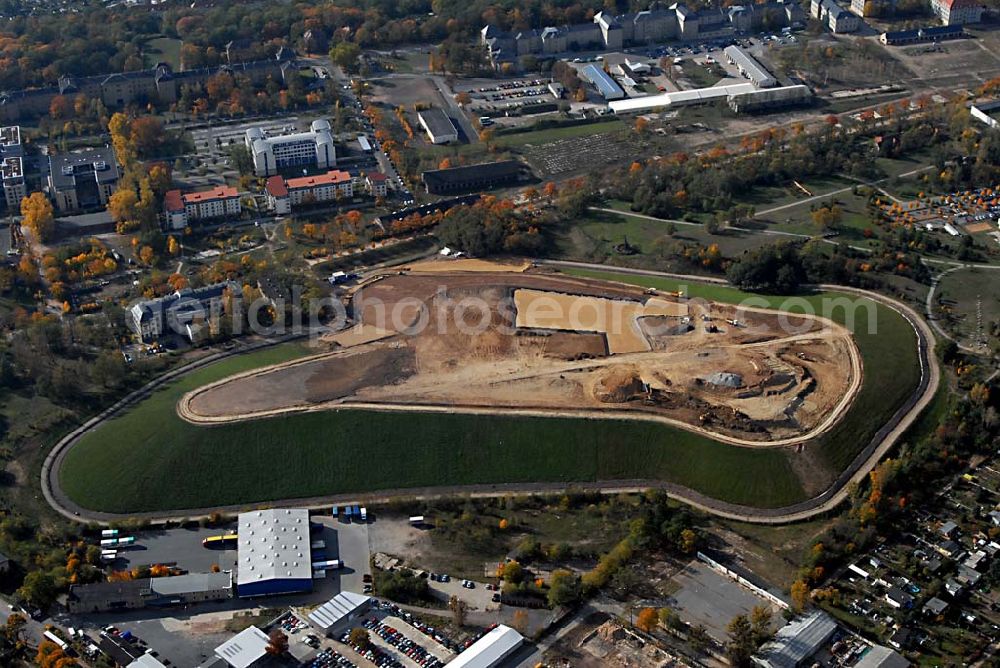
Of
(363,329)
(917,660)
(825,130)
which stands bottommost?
(917,660)

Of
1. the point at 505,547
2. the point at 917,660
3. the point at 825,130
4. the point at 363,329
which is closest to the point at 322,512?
the point at 505,547

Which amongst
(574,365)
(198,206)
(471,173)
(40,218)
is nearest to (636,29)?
(471,173)

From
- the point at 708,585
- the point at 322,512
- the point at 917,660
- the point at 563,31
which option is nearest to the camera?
the point at 917,660

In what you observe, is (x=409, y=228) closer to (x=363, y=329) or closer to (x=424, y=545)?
(x=363, y=329)

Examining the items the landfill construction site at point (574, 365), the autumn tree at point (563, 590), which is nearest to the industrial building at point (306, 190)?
the landfill construction site at point (574, 365)

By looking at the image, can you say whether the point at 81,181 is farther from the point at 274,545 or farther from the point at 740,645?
the point at 740,645

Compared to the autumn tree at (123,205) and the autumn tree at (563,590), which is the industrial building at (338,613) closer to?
the autumn tree at (563,590)

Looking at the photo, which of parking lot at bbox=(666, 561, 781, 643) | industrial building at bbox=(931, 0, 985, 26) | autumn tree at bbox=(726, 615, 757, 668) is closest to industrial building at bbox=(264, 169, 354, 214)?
parking lot at bbox=(666, 561, 781, 643)

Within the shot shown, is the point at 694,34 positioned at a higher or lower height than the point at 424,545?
higher
